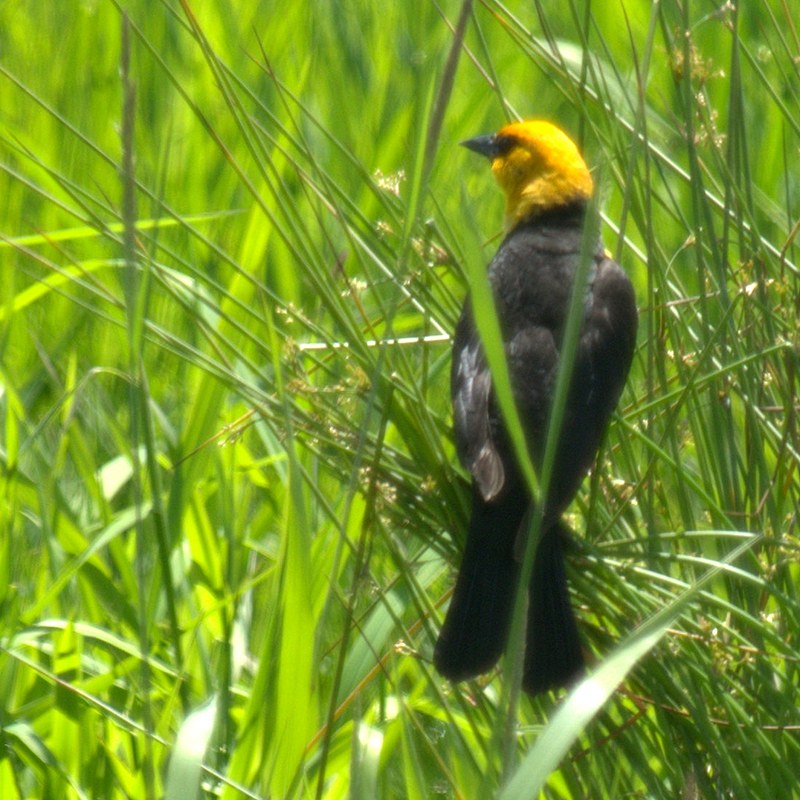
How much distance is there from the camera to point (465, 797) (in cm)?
180

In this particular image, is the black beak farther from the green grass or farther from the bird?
the green grass

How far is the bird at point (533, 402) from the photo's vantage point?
195 cm

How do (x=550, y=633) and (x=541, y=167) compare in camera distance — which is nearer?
(x=550, y=633)

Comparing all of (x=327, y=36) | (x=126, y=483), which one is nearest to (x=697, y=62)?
(x=126, y=483)

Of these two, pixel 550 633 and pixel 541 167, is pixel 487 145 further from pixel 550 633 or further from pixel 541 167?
pixel 550 633

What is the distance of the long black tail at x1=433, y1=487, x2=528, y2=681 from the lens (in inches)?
75.3

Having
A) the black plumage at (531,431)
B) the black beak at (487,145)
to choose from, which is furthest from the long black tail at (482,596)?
the black beak at (487,145)

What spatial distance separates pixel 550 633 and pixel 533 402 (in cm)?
63

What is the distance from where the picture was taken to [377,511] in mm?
1951

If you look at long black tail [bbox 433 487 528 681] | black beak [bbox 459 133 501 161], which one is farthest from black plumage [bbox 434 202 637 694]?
black beak [bbox 459 133 501 161]

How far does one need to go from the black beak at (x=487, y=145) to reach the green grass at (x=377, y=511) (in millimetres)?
498

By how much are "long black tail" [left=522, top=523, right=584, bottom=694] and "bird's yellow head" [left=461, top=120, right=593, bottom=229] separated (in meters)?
1.37

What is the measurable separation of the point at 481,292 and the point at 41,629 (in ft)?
4.89

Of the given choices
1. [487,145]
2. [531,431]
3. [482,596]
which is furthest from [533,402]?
[487,145]
